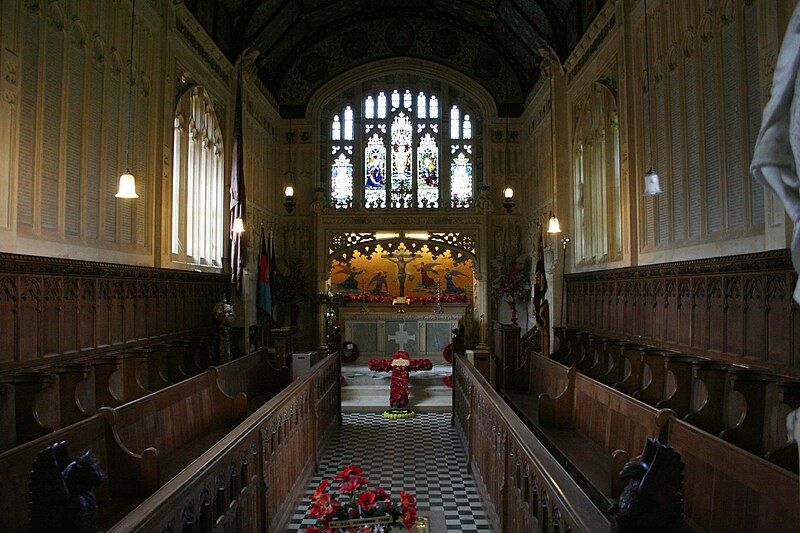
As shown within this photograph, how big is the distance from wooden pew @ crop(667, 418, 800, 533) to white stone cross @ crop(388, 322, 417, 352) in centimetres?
1274

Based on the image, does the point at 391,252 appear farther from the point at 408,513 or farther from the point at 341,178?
the point at 408,513

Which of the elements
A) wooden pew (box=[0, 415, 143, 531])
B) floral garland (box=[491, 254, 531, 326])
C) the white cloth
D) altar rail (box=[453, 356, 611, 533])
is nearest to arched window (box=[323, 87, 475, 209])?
floral garland (box=[491, 254, 531, 326])

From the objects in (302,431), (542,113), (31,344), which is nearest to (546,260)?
(542,113)

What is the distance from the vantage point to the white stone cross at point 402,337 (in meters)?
16.9

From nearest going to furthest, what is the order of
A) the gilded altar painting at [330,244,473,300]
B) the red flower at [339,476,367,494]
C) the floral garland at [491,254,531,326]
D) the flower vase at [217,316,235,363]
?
1. the red flower at [339,476,367,494]
2. the flower vase at [217,316,235,363]
3. the floral garland at [491,254,531,326]
4. the gilded altar painting at [330,244,473,300]

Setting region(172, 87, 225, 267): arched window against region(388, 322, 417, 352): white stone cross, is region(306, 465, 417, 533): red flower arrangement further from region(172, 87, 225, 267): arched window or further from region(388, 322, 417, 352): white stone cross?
region(388, 322, 417, 352): white stone cross

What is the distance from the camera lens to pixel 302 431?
21.8ft

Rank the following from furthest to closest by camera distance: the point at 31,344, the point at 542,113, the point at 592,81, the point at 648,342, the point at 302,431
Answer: the point at 542,113 < the point at 592,81 < the point at 648,342 < the point at 302,431 < the point at 31,344

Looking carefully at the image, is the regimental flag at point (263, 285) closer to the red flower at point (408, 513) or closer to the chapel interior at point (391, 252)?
the chapel interior at point (391, 252)

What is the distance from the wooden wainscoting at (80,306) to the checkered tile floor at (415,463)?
313 cm

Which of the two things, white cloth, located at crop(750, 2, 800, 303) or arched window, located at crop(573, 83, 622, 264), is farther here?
arched window, located at crop(573, 83, 622, 264)

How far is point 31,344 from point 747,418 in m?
6.55

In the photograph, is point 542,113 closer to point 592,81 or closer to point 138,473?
point 592,81

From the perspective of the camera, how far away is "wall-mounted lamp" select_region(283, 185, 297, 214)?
53.5 ft
